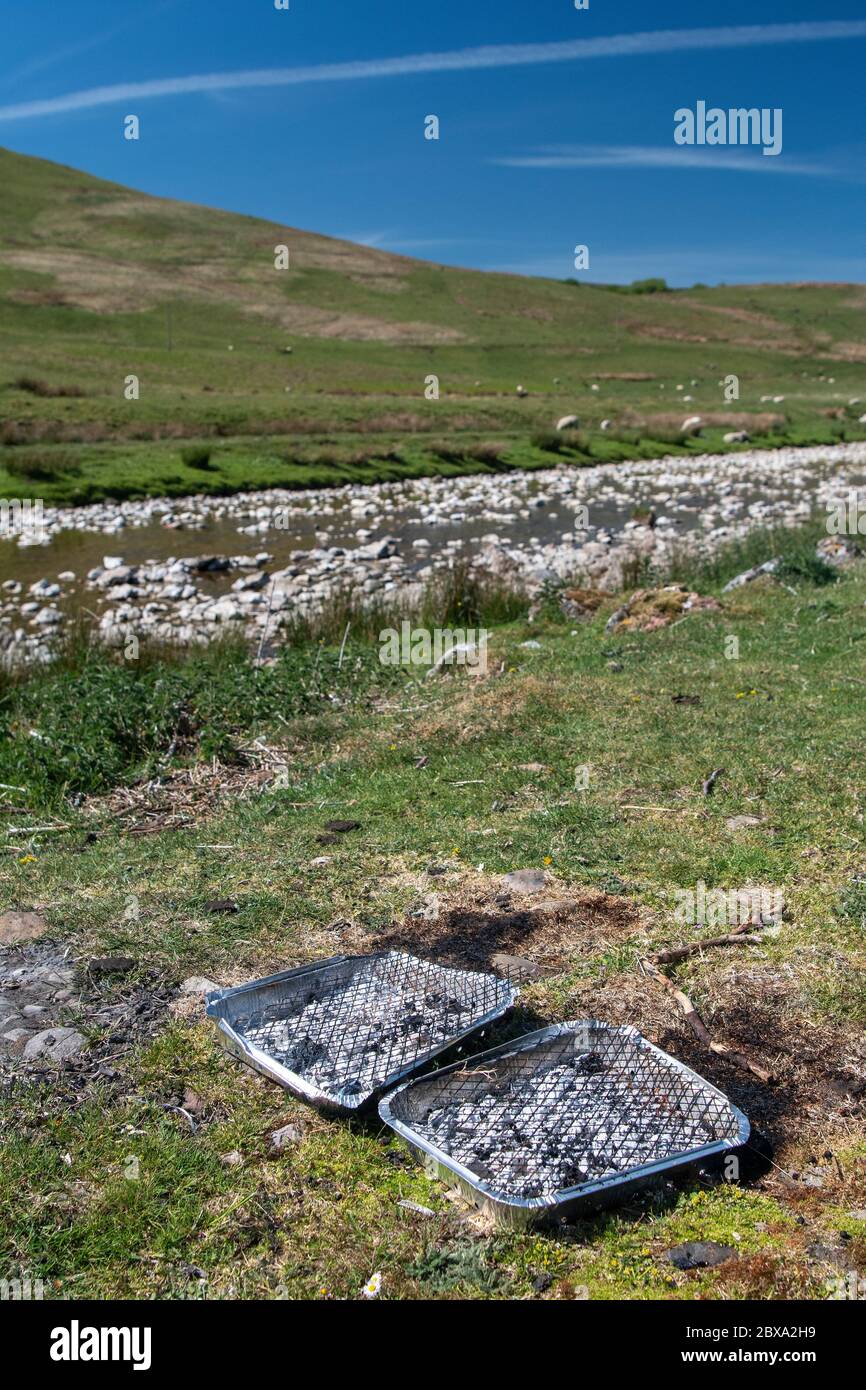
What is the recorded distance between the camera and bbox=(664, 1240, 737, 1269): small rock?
284cm

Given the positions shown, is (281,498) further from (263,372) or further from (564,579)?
(263,372)

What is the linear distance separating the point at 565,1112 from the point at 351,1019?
2.91 feet

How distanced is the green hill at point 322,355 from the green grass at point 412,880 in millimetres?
18267

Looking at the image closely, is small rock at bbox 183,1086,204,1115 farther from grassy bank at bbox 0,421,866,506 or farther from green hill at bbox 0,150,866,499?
green hill at bbox 0,150,866,499

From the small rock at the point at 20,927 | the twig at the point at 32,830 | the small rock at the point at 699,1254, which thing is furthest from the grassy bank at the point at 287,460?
the small rock at the point at 699,1254

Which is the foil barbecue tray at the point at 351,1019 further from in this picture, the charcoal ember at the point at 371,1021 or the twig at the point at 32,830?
the twig at the point at 32,830

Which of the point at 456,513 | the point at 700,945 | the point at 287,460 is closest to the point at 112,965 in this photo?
the point at 700,945

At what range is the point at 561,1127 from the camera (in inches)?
133

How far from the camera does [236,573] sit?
1762 cm

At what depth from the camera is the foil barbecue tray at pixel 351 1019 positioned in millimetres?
3613

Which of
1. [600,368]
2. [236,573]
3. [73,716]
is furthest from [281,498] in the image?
[600,368]

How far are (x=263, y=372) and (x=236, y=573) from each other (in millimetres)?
37433

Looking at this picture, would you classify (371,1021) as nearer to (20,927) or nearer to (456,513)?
(20,927)

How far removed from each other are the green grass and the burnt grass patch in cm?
6
